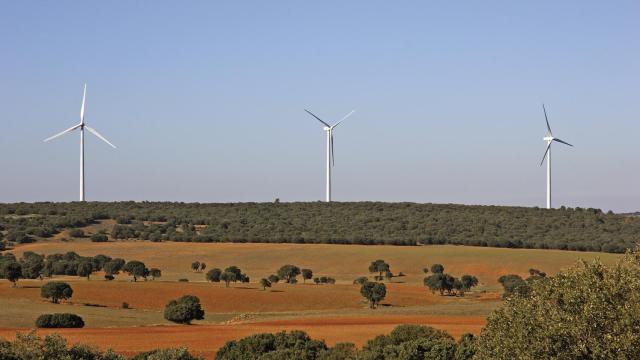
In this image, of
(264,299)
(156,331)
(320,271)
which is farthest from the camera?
(320,271)

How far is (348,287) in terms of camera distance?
127438 mm

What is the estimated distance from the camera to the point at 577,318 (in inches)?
1470

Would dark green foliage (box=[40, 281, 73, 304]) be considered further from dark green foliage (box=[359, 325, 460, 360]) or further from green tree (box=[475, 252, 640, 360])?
green tree (box=[475, 252, 640, 360])

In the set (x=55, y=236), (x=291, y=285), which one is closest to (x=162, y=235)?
(x=55, y=236)

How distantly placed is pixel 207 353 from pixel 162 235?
13400cm

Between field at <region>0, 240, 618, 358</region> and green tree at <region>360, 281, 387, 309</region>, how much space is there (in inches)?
62.0

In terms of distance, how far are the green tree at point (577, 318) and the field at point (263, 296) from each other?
6691 mm

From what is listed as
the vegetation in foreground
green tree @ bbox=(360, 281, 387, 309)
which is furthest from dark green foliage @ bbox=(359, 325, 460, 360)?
green tree @ bbox=(360, 281, 387, 309)

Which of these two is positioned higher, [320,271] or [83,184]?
[83,184]

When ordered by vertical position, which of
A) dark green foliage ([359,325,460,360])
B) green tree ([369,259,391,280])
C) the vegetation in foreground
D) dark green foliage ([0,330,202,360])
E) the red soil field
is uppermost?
green tree ([369,259,391,280])

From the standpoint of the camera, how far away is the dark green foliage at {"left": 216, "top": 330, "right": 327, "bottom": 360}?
5475 centimetres

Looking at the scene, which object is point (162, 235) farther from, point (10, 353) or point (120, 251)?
point (10, 353)

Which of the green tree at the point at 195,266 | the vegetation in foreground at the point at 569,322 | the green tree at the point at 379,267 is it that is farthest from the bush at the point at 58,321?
the green tree at the point at 195,266

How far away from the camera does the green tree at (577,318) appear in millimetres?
36375
